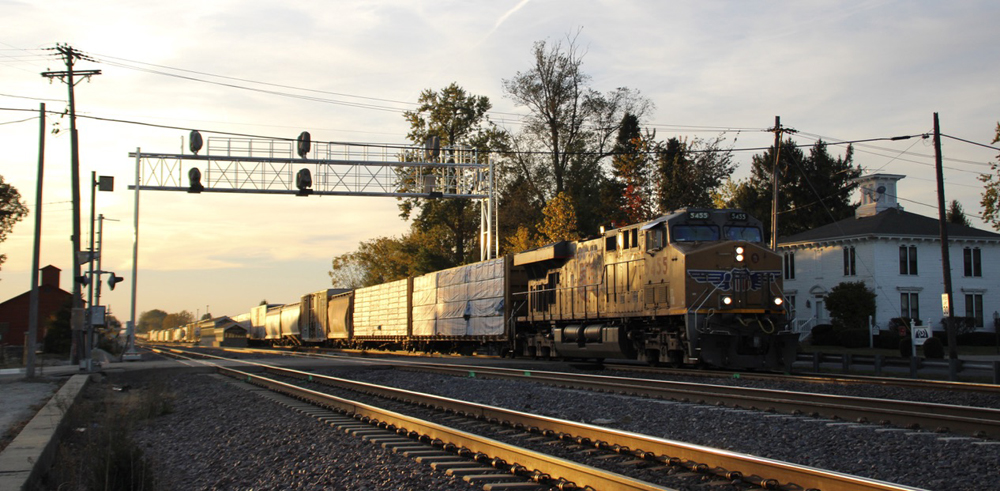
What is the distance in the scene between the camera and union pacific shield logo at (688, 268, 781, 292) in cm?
1614

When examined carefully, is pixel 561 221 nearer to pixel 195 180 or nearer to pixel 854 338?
pixel 854 338

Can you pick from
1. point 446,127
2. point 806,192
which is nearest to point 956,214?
point 806,192

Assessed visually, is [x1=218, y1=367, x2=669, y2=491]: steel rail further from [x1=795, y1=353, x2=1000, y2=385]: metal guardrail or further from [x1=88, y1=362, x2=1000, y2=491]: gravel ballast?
[x1=795, y1=353, x2=1000, y2=385]: metal guardrail

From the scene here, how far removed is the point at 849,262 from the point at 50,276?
190ft

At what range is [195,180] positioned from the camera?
3066cm

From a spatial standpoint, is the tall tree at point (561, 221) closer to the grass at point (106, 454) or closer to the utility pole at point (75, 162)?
the utility pole at point (75, 162)

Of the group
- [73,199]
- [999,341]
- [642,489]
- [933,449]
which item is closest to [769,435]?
[933,449]

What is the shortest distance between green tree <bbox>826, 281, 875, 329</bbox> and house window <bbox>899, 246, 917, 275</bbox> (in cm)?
287

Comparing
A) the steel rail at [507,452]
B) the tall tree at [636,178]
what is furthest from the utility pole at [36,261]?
the tall tree at [636,178]

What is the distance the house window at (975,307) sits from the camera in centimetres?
4216

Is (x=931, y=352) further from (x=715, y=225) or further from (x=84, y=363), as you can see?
(x=84, y=363)

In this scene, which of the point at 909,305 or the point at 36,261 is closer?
the point at 36,261

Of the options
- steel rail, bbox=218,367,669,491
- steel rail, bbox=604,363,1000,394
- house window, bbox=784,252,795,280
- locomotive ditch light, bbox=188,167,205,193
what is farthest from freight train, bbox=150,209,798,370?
house window, bbox=784,252,795,280

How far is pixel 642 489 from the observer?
5.22 meters
